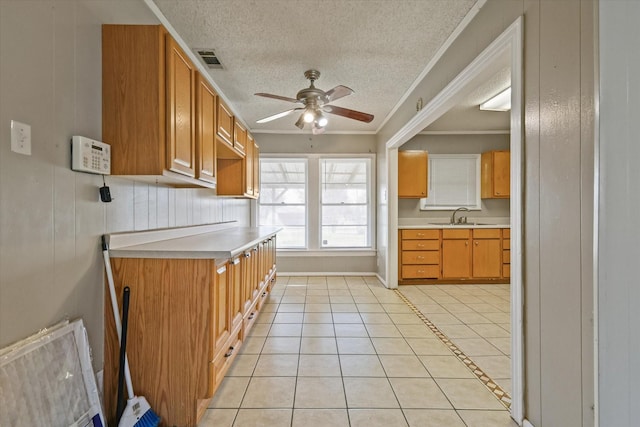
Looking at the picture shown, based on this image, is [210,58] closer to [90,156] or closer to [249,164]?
[249,164]

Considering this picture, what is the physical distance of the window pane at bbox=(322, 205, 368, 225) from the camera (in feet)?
17.5

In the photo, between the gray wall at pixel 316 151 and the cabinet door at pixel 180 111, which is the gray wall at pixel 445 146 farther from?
the cabinet door at pixel 180 111

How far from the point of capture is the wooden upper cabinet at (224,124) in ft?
8.16

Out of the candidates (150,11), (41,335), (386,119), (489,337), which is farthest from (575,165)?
(386,119)

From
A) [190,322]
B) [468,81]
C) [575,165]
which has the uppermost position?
[468,81]

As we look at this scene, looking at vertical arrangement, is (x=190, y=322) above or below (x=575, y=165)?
below

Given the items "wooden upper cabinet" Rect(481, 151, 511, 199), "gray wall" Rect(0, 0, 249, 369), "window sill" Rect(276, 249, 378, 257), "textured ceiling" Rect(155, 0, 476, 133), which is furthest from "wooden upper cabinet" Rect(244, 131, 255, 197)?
"wooden upper cabinet" Rect(481, 151, 511, 199)

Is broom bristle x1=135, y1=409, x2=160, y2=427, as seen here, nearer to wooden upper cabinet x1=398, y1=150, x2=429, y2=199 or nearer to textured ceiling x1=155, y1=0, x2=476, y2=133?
textured ceiling x1=155, y1=0, x2=476, y2=133

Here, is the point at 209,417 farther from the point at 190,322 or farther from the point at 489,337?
the point at 489,337

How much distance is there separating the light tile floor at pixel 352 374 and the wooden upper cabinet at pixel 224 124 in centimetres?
183

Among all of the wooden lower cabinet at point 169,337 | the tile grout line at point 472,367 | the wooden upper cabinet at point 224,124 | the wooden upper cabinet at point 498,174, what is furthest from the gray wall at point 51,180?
the wooden upper cabinet at point 498,174

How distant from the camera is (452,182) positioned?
17.2 feet

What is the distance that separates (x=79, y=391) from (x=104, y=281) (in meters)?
0.51

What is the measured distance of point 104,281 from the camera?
5.10 ft
